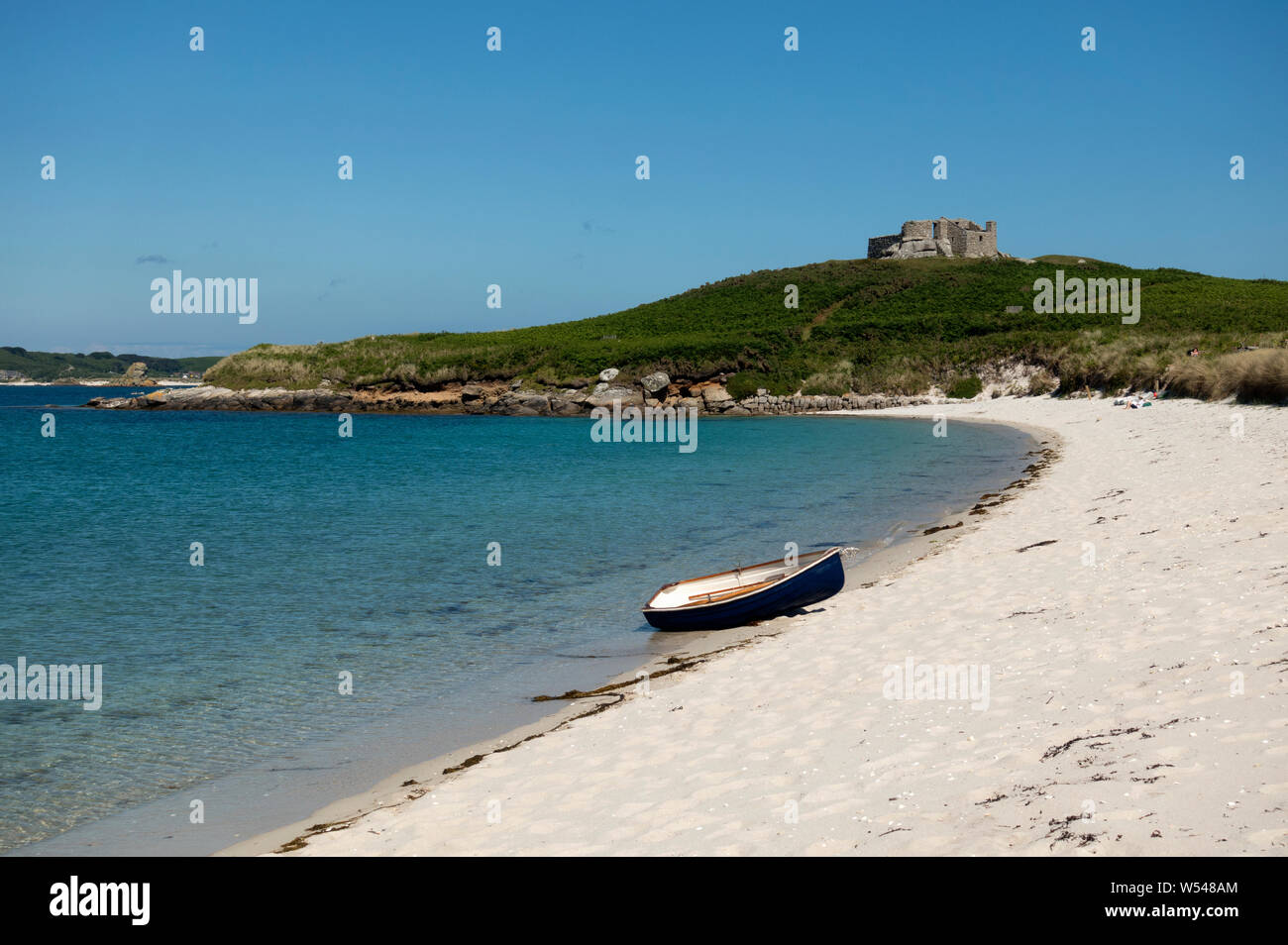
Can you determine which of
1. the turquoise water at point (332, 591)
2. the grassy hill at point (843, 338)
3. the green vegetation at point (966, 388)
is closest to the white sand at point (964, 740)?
the turquoise water at point (332, 591)

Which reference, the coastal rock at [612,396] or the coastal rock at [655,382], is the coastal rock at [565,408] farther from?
the coastal rock at [655,382]

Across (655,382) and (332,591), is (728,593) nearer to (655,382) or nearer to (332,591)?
(332,591)

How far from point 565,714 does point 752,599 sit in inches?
163

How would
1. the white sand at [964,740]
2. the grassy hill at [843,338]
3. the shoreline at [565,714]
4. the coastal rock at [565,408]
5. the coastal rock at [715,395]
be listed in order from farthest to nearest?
the coastal rock at [565,408]
the coastal rock at [715,395]
the grassy hill at [843,338]
the shoreline at [565,714]
the white sand at [964,740]

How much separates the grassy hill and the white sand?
41.9 meters

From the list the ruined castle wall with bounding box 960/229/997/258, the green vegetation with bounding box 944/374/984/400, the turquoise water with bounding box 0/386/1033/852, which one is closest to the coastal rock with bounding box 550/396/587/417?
the green vegetation with bounding box 944/374/984/400

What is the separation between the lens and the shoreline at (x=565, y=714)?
6953 millimetres

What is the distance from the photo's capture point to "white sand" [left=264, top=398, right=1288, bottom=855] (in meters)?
5.06

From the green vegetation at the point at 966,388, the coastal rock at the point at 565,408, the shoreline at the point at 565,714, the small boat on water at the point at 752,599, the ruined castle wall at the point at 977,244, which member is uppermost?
the ruined castle wall at the point at 977,244

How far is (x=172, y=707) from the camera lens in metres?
10.2

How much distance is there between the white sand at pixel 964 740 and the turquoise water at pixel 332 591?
1.89 meters

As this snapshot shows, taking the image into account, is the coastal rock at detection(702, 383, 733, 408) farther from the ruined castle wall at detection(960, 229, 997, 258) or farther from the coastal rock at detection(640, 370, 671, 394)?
the ruined castle wall at detection(960, 229, 997, 258)
